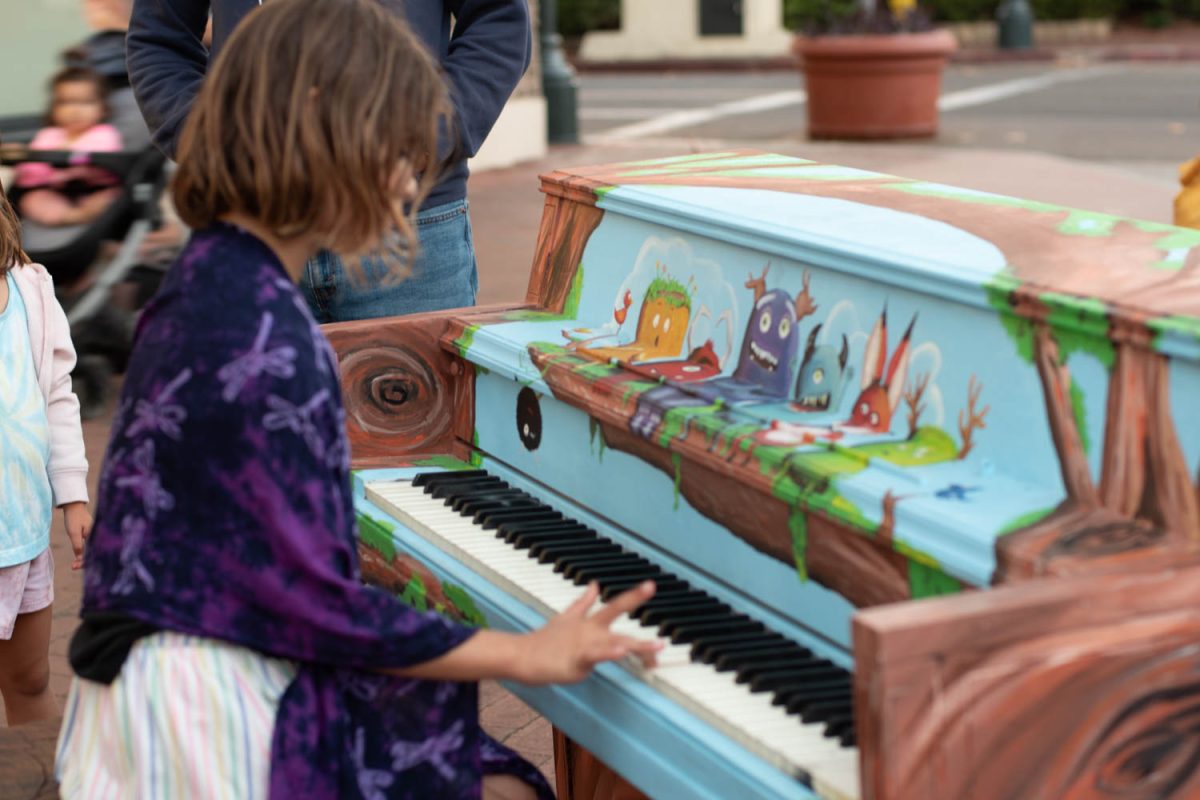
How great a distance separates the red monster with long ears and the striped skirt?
0.82 m

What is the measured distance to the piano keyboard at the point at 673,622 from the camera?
5.98ft

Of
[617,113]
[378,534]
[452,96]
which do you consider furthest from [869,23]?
[378,534]

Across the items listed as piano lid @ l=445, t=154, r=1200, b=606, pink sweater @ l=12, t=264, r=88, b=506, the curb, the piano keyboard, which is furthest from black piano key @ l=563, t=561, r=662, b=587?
the curb

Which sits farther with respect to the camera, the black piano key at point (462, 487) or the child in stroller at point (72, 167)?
the child in stroller at point (72, 167)

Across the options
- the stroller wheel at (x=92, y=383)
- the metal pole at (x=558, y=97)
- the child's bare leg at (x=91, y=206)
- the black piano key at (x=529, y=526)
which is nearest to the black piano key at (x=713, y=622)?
the black piano key at (x=529, y=526)

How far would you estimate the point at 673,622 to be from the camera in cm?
213

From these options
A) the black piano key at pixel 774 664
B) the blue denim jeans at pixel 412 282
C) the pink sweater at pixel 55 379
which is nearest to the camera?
the black piano key at pixel 774 664

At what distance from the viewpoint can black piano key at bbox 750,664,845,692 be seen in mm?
1945

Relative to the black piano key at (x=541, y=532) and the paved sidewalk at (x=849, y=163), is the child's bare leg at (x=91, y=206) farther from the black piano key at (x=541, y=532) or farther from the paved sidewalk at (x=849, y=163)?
the black piano key at (x=541, y=532)

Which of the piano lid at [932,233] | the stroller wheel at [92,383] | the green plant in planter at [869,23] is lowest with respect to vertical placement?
the stroller wheel at [92,383]

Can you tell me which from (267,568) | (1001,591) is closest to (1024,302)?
(1001,591)

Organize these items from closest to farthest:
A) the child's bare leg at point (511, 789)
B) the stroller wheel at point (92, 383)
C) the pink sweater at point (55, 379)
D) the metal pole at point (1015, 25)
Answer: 1. the child's bare leg at point (511, 789)
2. the pink sweater at point (55, 379)
3. the stroller wheel at point (92, 383)
4. the metal pole at point (1015, 25)

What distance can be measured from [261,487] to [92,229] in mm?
4480

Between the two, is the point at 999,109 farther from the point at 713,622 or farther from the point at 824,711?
the point at 824,711
